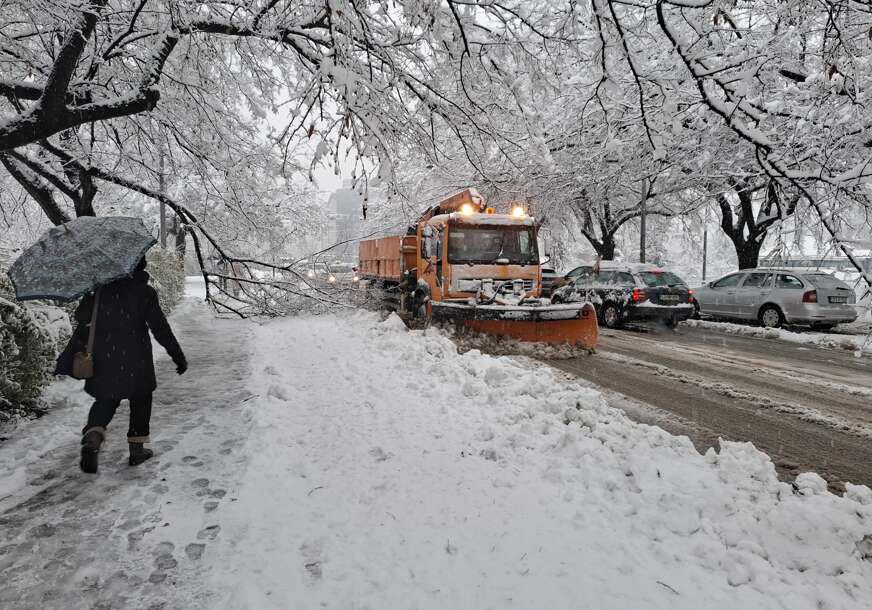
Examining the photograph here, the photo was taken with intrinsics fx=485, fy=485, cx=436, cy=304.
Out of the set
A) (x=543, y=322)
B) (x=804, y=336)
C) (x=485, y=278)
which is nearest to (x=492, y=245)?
(x=485, y=278)

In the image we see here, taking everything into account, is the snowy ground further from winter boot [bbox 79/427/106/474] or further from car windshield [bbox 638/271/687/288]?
car windshield [bbox 638/271/687/288]

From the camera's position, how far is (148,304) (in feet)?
13.2

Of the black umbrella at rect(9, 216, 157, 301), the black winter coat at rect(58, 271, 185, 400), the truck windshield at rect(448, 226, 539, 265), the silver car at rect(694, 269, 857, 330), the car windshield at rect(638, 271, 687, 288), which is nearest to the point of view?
the black umbrella at rect(9, 216, 157, 301)

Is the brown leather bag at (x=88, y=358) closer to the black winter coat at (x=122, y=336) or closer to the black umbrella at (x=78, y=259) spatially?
the black winter coat at (x=122, y=336)

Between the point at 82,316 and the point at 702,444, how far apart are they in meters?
5.50

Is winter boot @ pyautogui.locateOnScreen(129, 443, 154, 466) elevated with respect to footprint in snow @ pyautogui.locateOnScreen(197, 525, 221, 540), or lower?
elevated

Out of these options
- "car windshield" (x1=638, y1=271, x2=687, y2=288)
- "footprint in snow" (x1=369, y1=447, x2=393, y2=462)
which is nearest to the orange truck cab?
"car windshield" (x1=638, y1=271, x2=687, y2=288)

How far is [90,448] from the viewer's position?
389 centimetres

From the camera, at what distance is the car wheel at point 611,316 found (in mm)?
13391

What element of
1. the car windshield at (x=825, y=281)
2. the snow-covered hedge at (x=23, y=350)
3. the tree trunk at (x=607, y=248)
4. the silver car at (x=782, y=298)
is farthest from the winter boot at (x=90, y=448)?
the tree trunk at (x=607, y=248)

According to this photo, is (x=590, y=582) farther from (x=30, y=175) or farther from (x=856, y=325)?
(x=856, y=325)

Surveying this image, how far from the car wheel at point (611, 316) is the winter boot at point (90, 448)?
479 inches

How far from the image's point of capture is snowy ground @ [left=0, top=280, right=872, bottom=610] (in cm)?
256

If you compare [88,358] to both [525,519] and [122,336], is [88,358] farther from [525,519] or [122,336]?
[525,519]
